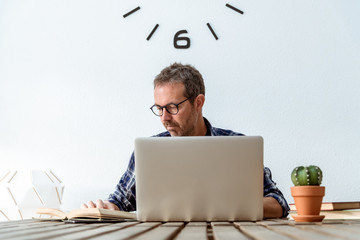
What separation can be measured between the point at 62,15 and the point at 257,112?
1196mm

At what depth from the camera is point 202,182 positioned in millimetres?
1021

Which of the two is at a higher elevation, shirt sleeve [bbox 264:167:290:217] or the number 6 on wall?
the number 6 on wall

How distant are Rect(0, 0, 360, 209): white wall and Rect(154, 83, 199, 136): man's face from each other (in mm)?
428

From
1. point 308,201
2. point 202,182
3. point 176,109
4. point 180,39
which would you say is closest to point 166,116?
point 176,109

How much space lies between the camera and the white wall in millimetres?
2379

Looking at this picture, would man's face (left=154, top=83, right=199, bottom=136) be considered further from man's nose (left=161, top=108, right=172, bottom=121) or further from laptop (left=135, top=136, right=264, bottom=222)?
laptop (left=135, top=136, right=264, bottom=222)

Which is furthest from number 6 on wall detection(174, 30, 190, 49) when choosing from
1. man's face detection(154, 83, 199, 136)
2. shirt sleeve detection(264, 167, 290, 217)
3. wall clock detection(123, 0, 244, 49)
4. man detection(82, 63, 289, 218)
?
shirt sleeve detection(264, 167, 290, 217)

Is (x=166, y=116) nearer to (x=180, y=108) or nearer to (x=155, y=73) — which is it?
(x=180, y=108)

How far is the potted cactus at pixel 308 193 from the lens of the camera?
3.08 feet

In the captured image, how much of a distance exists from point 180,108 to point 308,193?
1.09 meters

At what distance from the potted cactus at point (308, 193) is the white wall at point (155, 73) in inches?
54.9

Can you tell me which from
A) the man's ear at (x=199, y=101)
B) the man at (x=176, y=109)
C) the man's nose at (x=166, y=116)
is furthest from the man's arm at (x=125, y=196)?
the man's ear at (x=199, y=101)

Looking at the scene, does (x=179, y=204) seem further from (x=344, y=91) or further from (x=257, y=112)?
(x=344, y=91)

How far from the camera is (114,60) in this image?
8.17 ft
